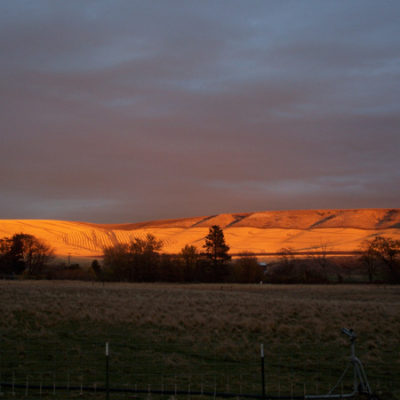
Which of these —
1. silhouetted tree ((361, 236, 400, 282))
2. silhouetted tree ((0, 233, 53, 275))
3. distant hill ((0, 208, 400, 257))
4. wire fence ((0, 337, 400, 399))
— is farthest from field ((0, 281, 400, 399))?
distant hill ((0, 208, 400, 257))

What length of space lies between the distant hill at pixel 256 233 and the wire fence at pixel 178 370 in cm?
9545

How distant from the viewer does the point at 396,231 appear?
137 meters

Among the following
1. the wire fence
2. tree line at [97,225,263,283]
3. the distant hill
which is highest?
the distant hill

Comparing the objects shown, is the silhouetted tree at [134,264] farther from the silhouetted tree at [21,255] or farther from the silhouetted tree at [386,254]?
the silhouetted tree at [386,254]

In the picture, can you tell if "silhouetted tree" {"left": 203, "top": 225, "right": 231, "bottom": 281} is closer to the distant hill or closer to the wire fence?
the distant hill

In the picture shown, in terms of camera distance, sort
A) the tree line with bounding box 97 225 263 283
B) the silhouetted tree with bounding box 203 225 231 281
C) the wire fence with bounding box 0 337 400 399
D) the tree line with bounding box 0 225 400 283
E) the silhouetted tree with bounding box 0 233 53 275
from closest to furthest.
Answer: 1. the wire fence with bounding box 0 337 400 399
2. the tree line with bounding box 0 225 400 283
3. the tree line with bounding box 97 225 263 283
4. the silhouetted tree with bounding box 203 225 231 281
5. the silhouetted tree with bounding box 0 233 53 275

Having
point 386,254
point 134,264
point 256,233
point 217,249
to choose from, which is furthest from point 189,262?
point 256,233

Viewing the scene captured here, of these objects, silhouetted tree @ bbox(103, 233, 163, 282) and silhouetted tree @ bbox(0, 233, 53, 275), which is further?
silhouetted tree @ bbox(103, 233, 163, 282)

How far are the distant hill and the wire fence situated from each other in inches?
3758

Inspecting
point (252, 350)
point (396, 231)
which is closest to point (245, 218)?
point (396, 231)

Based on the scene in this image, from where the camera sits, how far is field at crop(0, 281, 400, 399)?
10805 millimetres

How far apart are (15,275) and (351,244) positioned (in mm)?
78037

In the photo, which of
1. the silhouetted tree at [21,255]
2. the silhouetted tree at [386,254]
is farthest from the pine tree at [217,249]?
the silhouetted tree at [21,255]

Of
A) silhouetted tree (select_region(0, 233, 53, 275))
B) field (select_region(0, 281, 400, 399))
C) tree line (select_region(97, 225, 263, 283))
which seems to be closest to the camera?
field (select_region(0, 281, 400, 399))
